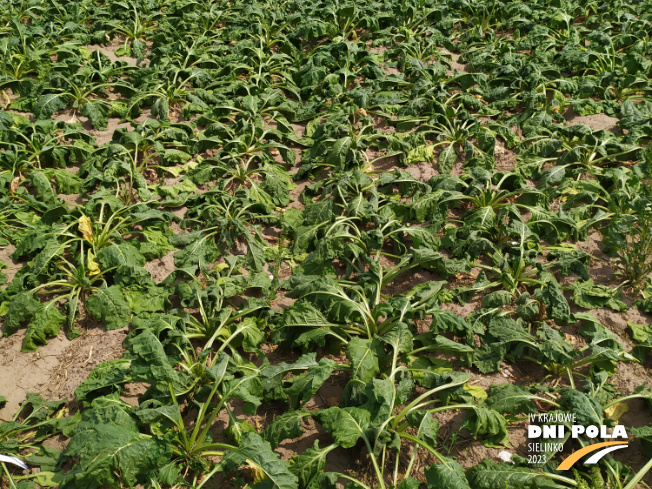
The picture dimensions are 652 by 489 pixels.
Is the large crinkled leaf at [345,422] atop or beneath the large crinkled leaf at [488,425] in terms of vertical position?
→ atop

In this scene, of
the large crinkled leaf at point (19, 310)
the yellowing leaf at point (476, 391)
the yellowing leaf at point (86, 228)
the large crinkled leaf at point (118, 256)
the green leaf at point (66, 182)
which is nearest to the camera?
the yellowing leaf at point (476, 391)

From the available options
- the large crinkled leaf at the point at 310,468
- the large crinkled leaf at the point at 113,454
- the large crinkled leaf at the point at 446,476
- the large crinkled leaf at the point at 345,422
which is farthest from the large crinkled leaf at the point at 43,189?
the large crinkled leaf at the point at 446,476

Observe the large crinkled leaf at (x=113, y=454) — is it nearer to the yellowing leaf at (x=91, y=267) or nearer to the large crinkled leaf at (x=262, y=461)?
the large crinkled leaf at (x=262, y=461)

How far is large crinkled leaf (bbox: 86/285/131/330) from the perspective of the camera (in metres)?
4.38

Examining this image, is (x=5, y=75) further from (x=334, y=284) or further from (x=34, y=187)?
(x=334, y=284)

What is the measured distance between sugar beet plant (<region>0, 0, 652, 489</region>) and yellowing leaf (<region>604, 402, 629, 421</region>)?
13 mm

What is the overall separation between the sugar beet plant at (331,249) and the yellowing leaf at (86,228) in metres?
0.02

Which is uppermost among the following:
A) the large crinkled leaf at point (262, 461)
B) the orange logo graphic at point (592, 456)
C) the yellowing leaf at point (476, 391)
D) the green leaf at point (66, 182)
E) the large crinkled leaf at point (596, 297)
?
the green leaf at point (66, 182)

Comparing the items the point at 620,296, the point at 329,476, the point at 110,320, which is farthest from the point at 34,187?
the point at 620,296

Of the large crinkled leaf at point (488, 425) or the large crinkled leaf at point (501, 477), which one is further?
the large crinkled leaf at point (488, 425)

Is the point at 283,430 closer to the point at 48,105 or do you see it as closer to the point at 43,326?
the point at 43,326

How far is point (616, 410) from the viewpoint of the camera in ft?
12.0

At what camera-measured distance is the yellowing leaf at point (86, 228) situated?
Result: 491 centimetres

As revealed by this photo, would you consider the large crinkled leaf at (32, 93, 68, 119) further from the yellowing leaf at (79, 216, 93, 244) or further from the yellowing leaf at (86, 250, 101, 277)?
the yellowing leaf at (86, 250, 101, 277)
